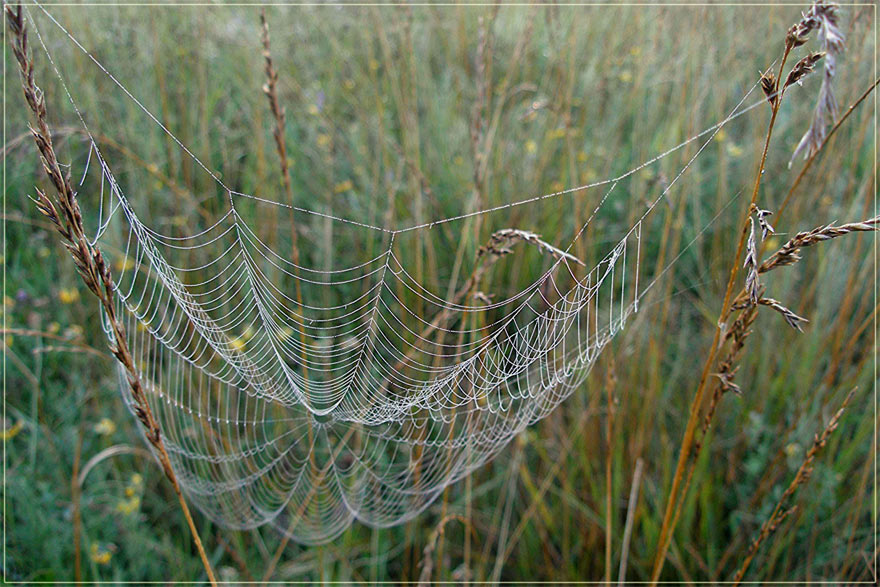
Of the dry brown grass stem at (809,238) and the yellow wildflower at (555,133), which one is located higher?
the yellow wildflower at (555,133)

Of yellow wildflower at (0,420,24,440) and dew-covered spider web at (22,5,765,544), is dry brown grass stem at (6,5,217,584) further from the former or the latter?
yellow wildflower at (0,420,24,440)

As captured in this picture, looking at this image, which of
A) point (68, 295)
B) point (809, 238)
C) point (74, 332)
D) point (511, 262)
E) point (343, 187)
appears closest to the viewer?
point (809, 238)

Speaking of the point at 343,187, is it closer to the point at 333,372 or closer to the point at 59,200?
the point at 333,372

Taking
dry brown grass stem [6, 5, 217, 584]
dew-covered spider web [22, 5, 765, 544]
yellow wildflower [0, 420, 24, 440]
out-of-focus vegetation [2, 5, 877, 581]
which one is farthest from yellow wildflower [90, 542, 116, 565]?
dry brown grass stem [6, 5, 217, 584]

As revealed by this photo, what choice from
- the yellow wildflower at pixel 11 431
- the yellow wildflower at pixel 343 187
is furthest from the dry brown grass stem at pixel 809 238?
the yellow wildflower at pixel 11 431

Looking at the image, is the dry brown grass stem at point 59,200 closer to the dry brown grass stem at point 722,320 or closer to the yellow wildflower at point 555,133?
the dry brown grass stem at point 722,320

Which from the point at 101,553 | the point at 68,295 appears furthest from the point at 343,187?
the point at 101,553

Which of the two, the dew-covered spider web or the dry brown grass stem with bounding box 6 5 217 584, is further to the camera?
the dew-covered spider web

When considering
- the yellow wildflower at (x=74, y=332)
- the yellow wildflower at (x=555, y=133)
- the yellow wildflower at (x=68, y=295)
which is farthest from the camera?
the yellow wildflower at (x=555, y=133)

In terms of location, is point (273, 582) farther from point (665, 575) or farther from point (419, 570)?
point (665, 575)
